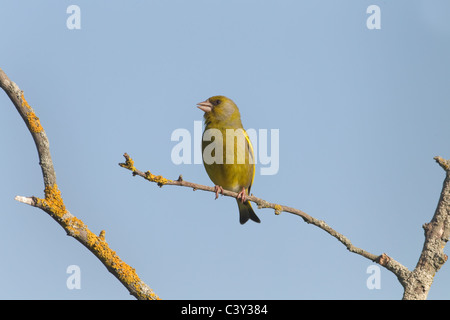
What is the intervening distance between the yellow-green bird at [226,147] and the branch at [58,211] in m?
2.84

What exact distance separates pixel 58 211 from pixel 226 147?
127 inches

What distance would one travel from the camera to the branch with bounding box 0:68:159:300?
423 cm

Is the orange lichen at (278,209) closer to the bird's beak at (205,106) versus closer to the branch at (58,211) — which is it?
the branch at (58,211)

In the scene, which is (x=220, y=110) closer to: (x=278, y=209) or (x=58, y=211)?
(x=278, y=209)

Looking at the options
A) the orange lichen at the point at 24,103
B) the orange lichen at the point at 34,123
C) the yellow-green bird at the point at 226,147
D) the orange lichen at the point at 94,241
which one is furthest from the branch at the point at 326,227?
the yellow-green bird at the point at 226,147

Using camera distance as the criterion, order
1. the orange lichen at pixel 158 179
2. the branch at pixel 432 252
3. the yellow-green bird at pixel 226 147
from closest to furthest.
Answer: the orange lichen at pixel 158 179
the branch at pixel 432 252
the yellow-green bird at pixel 226 147

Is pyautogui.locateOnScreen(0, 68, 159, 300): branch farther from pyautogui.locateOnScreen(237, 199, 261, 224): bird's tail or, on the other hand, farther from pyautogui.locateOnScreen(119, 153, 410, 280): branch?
pyautogui.locateOnScreen(237, 199, 261, 224): bird's tail

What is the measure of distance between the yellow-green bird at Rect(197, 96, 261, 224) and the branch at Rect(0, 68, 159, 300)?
2.84 metres

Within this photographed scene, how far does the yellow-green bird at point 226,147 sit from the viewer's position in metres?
7.32

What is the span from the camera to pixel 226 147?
731 centimetres

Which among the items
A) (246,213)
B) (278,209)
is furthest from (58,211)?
(246,213)

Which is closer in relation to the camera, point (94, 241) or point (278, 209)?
point (94, 241)

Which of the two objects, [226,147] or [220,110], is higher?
[220,110]
